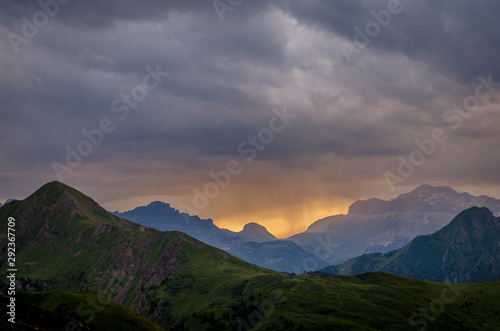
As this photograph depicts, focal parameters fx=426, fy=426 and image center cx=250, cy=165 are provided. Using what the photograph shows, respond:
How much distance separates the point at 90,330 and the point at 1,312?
63562mm

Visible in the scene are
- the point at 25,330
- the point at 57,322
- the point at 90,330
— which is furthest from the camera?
the point at 90,330

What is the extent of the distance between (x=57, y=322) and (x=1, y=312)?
27874mm

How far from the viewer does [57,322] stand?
162 metres

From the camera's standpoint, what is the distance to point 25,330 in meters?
133

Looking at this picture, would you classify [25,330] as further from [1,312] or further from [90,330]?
[90,330]

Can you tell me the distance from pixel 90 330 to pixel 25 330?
66288 mm

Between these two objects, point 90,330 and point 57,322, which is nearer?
point 57,322

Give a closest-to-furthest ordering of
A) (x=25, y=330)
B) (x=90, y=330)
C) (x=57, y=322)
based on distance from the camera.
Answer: (x=25, y=330) < (x=57, y=322) < (x=90, y=330)

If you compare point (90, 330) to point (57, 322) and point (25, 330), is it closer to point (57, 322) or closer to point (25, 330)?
point (57, 322)

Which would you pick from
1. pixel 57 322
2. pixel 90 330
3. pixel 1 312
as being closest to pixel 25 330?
pixel 1 312

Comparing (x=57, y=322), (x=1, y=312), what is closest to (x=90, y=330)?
(x=57, y=322)

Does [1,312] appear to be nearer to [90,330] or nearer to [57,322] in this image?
[57,322]

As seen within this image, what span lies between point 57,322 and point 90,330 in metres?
36.2
